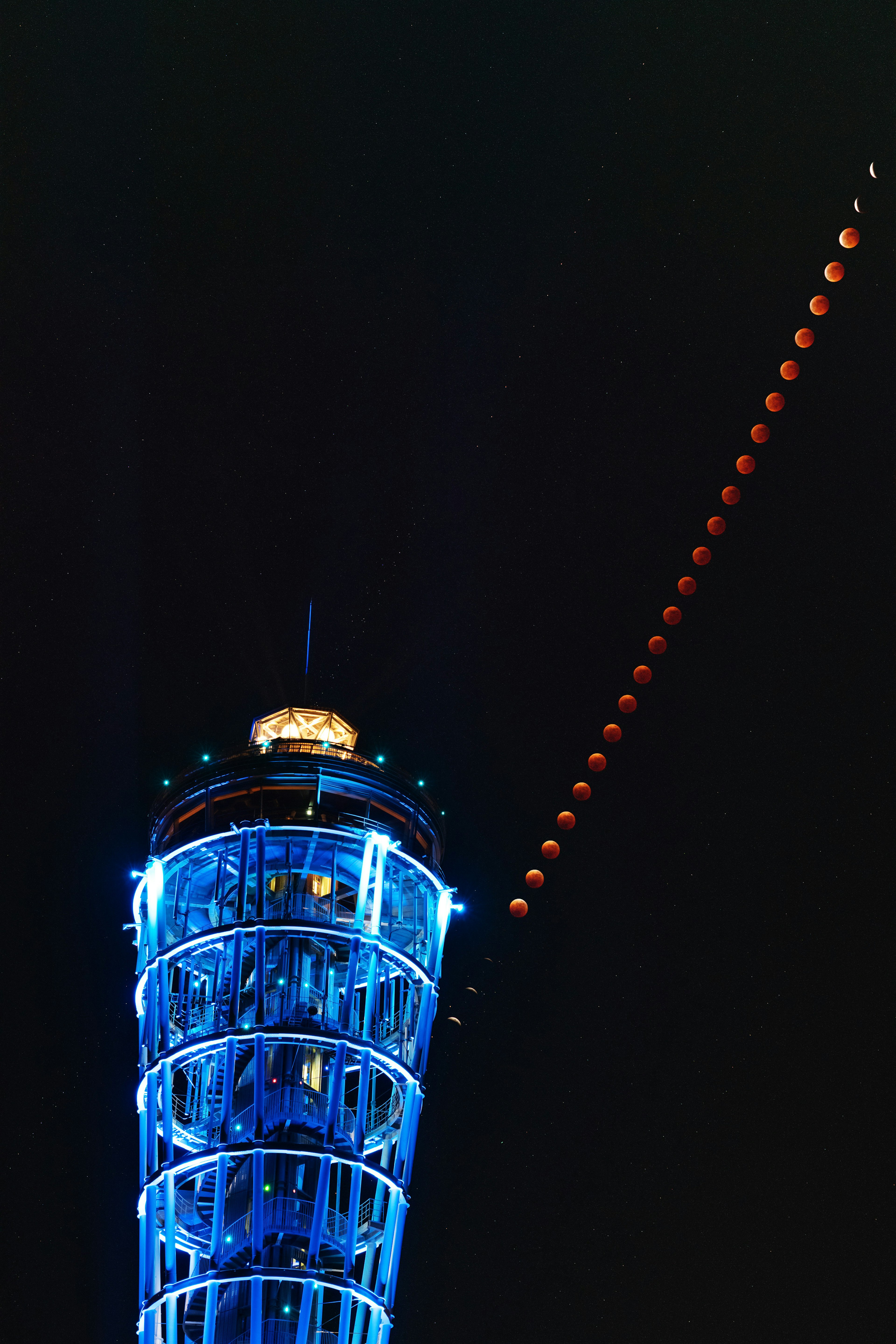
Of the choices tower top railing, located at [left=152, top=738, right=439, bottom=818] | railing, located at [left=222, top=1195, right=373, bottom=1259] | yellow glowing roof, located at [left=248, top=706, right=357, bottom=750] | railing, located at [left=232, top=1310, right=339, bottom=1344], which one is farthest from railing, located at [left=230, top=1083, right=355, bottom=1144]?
yellow glowing roof, located at [left=248, top=706, right=357, bottom=750]

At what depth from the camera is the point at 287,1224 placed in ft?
156

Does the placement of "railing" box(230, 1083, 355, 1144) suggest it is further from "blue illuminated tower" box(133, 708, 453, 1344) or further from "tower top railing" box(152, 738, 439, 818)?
"tower top railing" box(152, 738, 439, 818)

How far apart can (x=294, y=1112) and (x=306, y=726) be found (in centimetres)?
1653

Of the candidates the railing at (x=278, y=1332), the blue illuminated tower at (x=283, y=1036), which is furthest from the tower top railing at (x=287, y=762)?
the railing at (x=278, y=1332)

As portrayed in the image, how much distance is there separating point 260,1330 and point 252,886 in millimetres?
15369

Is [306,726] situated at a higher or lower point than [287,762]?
higher

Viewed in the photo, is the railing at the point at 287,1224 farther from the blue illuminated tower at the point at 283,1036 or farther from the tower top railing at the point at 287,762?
the tower top railing at the point at 287,762

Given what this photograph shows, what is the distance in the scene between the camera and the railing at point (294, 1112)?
1930 inches

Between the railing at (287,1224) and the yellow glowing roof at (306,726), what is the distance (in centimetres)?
1865

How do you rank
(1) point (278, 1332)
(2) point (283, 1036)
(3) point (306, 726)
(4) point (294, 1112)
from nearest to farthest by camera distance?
1. (1) point (278, 1332)
2. (2) point (283, 1036)
3. (4) point (294, 1112)
4. (3) point (306, 726)

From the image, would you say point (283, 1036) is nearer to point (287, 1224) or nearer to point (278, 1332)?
point (287, 1224)

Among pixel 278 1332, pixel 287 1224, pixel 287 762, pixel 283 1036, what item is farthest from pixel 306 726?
pixel 278 1332

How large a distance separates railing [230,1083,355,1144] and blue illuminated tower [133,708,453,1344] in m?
0.06

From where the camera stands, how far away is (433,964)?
53.5 m
